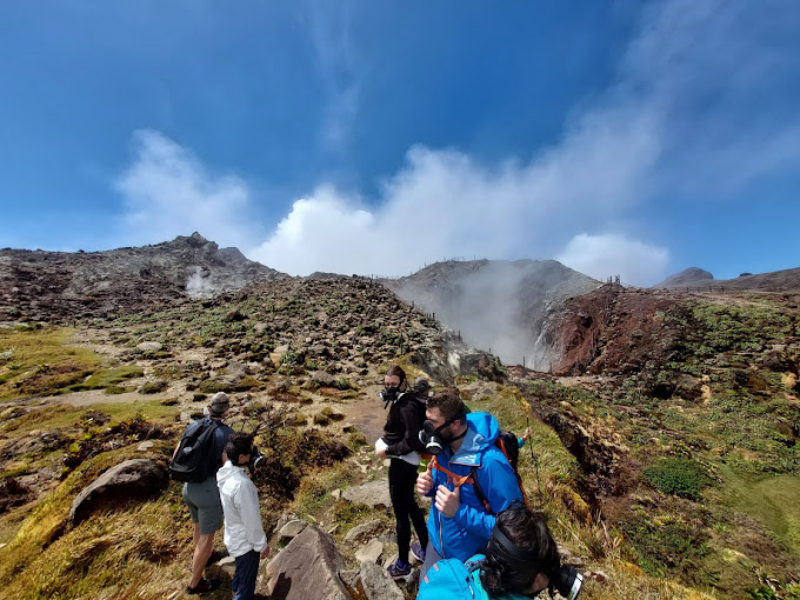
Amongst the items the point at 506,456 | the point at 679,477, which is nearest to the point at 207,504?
the point at 506,456

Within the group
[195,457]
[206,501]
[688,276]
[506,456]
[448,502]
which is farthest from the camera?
[688,276]

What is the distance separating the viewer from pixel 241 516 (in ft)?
10.5

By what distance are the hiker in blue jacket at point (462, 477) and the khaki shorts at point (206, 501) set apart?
2534 millimetres

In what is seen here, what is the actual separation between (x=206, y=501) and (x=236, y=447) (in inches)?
36.7

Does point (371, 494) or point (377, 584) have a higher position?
point (377, 584)

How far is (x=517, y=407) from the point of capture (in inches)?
413

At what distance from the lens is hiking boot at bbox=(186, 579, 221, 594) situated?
373 centimetres

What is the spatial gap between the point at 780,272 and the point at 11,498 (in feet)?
369

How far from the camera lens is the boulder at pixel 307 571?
3.34 m

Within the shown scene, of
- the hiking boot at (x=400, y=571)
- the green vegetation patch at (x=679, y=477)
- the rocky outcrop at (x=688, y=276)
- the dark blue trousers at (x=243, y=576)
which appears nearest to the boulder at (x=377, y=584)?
the hiking boot at (x=400, y=571)

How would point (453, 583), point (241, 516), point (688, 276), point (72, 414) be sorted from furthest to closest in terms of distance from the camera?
point (688, 276) < point (72, 414) < point (241, 516) < point (453, 583)

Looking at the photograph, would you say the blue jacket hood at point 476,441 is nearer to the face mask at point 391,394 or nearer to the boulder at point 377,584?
the face mask at point 391,394

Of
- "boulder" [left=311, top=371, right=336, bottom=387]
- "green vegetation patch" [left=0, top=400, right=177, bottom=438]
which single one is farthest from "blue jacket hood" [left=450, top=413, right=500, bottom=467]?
"boulder" [left=311, top=371, right=336, bottom=387]

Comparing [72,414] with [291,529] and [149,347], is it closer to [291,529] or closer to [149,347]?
[291,529]
